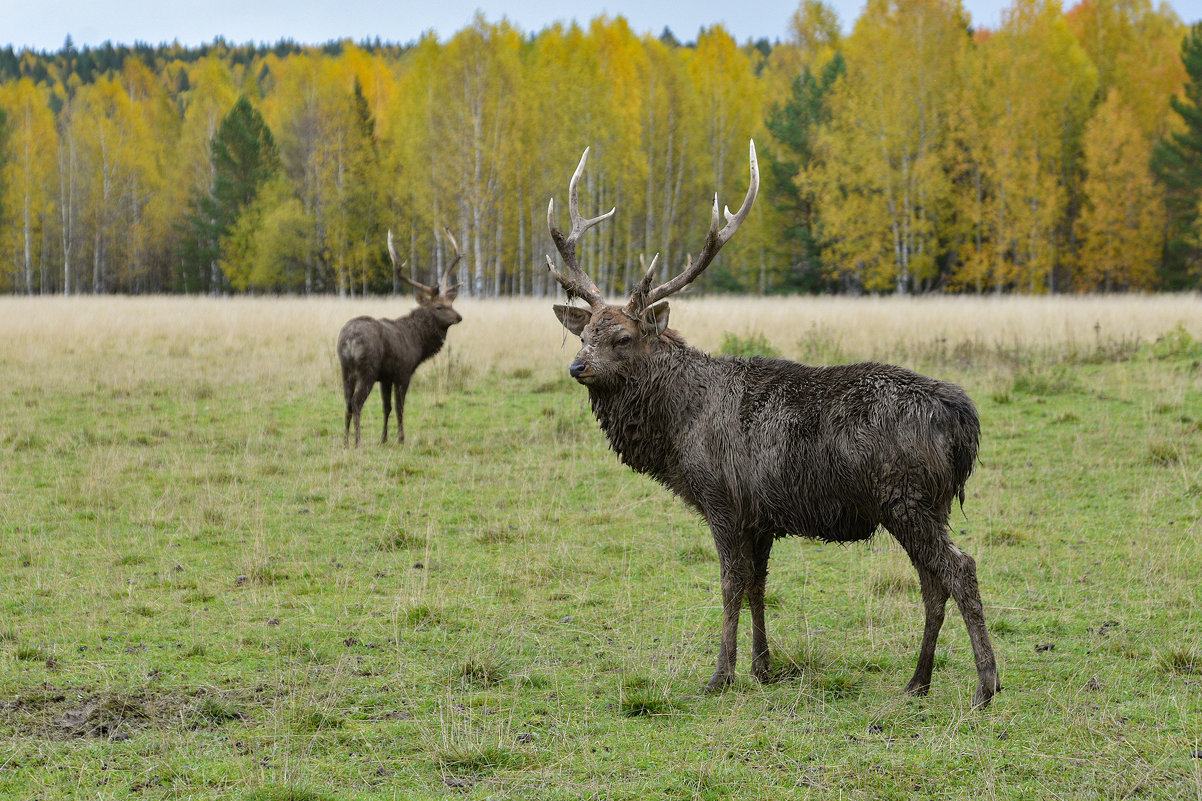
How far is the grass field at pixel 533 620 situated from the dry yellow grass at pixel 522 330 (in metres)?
3.82

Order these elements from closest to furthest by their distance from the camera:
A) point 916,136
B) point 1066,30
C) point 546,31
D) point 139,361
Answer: point 139,361 < point 916,136 < point 1066,30 < point 546,31

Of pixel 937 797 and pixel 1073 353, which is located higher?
pixel 1073 353

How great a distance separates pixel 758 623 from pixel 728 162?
123 feet

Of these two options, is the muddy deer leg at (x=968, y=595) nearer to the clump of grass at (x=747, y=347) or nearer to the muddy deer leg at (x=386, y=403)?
the muddy deer leg at (x=386, y=403)

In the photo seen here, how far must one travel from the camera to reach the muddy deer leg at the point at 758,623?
5.24 metres

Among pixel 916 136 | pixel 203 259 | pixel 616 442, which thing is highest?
pixel 916 136

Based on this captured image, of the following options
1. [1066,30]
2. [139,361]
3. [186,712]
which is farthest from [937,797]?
[1066,30]

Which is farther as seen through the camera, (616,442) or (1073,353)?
(1073,353)

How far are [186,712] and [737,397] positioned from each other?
3.04 m

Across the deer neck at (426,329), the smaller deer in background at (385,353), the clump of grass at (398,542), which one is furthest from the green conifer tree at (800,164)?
the clump of grass at (398,542)

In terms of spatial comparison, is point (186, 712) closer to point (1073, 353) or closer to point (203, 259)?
point (1073, 353)

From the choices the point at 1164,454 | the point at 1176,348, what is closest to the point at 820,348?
the point at 1176,348

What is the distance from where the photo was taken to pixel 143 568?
7.09 m

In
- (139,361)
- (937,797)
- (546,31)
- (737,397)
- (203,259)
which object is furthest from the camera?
(203,259)
